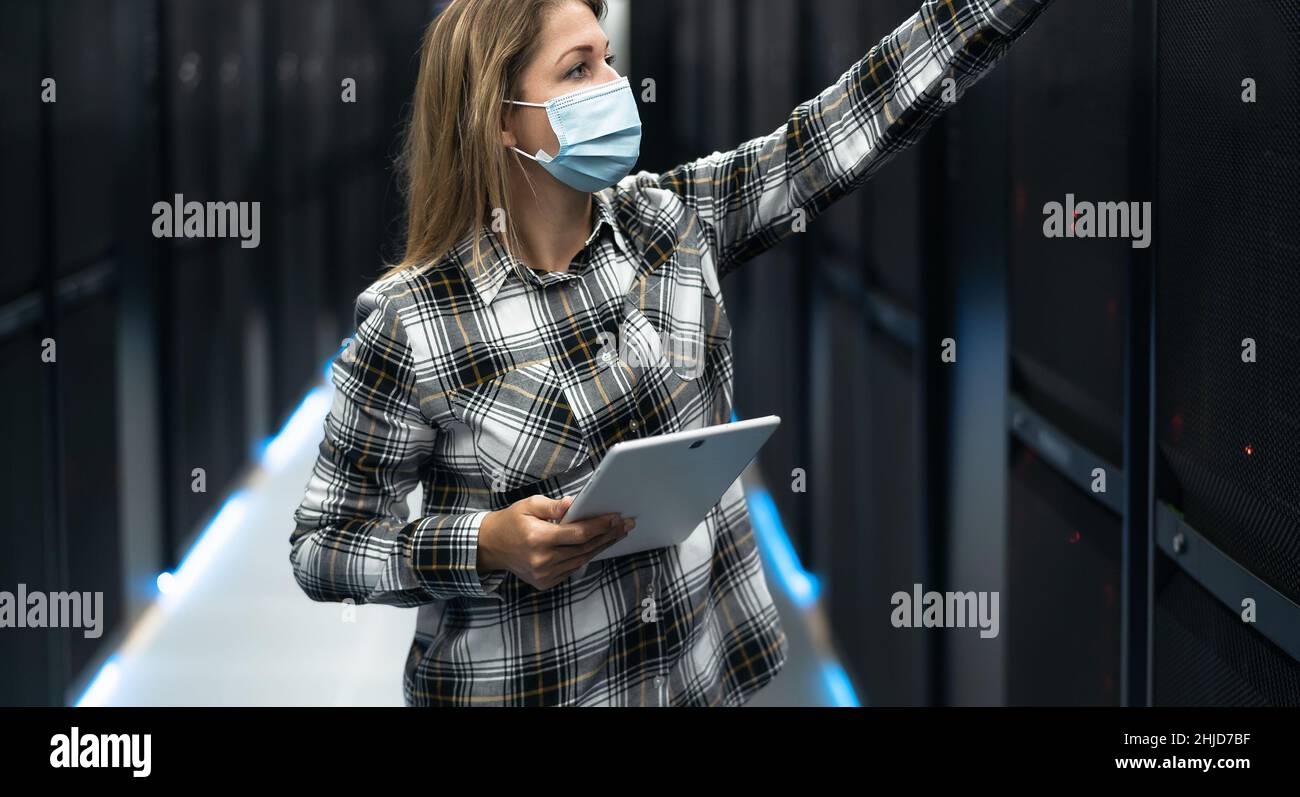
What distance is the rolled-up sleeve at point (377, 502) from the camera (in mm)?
1587

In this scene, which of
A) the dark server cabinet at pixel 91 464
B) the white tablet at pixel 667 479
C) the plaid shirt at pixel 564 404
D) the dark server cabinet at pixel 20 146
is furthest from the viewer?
the dark server cabinet at pixel 91 464

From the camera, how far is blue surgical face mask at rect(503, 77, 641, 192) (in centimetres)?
167

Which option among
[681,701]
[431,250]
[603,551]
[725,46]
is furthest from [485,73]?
[725,46]

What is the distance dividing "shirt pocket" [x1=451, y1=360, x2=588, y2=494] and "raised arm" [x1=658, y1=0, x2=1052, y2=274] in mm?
372

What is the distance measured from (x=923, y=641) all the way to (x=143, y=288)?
267 centimetres

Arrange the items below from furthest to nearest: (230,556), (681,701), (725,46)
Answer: (725,46), (230,556), (681,701)

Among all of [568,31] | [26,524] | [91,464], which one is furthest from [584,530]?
[91,464]

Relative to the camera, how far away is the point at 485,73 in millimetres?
1615

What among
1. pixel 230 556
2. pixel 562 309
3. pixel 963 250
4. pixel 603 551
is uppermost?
pixel 963 250

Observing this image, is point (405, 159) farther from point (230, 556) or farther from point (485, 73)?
point (230, 556)

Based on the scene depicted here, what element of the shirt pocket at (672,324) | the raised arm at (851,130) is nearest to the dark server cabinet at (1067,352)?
the raised arm at (851,130)

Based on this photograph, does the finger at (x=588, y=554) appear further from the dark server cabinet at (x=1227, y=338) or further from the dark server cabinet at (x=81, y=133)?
the dark server cabinet at (x=81, y=133)

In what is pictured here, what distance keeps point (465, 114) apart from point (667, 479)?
1.78 feet

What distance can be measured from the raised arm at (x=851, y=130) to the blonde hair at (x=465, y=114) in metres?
0.30
